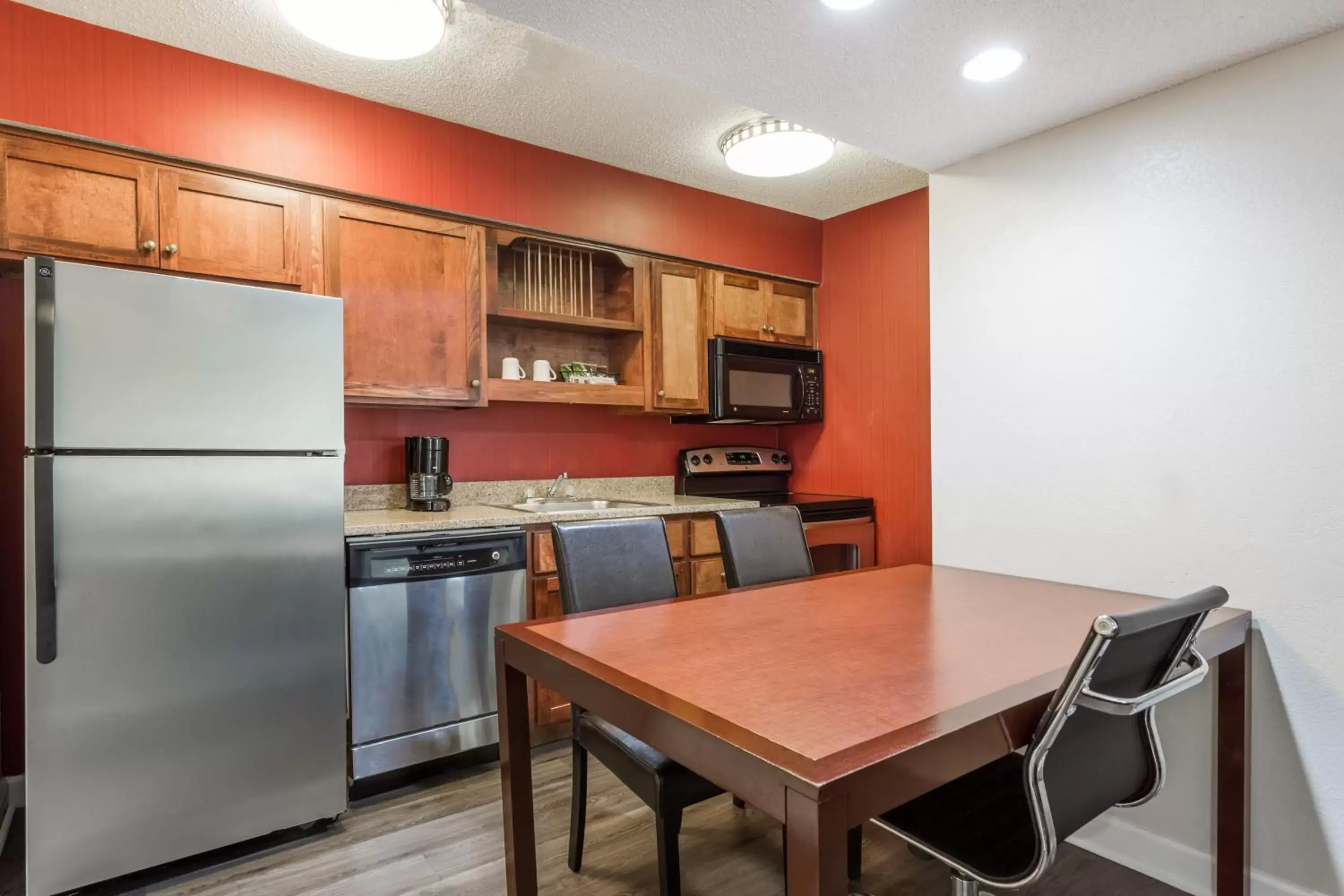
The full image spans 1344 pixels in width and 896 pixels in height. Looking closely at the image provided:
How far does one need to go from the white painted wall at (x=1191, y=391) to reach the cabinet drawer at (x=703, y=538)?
1.17 metres

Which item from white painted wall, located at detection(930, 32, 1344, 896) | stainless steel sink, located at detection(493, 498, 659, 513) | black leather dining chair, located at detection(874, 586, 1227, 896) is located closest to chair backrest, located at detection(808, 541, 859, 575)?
stainless steel sink, located at detection(493, 498, 659, 513)

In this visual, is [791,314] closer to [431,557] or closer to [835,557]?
[835,557]

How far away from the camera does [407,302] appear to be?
2.77m

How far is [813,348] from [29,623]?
3.55 meters

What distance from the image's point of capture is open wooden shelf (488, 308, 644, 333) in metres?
3.11

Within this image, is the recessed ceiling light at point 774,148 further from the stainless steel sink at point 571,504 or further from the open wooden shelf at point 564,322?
the stainless steel sink at point 571,504

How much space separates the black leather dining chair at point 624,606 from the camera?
1.56 m

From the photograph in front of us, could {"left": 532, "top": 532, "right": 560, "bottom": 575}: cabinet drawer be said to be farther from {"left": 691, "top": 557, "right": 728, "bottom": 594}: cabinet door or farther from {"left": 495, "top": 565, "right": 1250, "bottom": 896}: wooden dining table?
{"left": 495, "top": 565, "right": 1250, "bottom": 896}: wooden dining table

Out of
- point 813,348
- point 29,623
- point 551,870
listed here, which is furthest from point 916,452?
point 29,623

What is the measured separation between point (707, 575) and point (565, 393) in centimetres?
105

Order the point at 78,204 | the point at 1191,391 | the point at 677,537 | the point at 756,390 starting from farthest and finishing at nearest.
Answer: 1. the point at 756,390
2. the point at 677,537
3. the point at 78,204
4. the point at 1191,391

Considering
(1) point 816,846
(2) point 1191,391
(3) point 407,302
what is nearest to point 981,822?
(1) point 816,846

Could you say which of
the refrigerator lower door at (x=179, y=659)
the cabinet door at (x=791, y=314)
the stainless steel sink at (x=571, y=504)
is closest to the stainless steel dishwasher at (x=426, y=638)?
the refrigerator lower door at (x=179, y=659)

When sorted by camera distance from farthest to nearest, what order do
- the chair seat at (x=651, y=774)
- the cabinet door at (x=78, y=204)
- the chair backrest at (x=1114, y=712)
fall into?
the cabinet door at (x=78, y=204)
the chair seat at (x=651, y=774)
the chair backrest at (x=1114, y=712)
